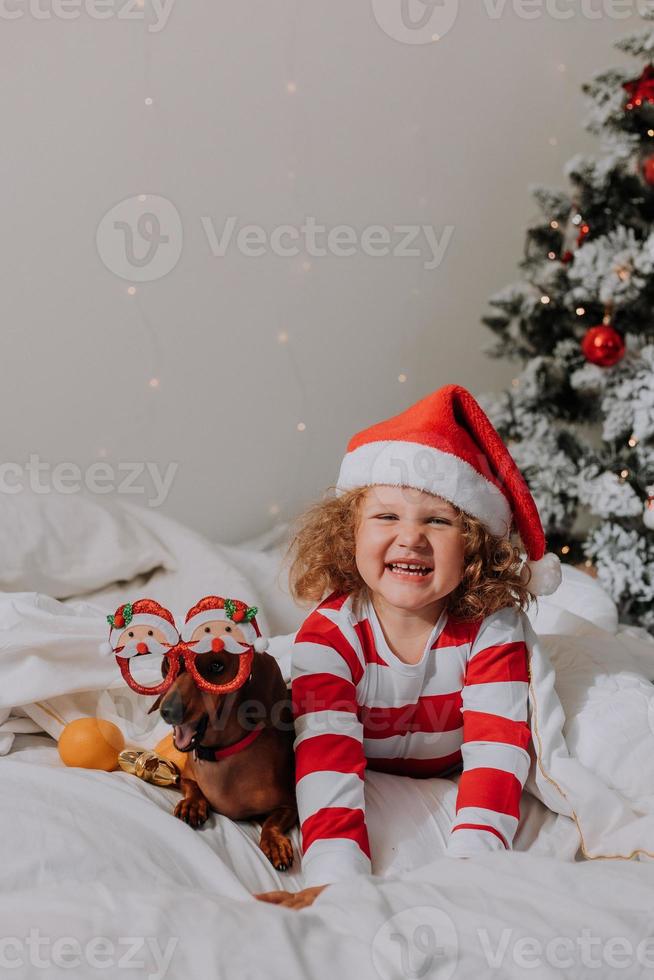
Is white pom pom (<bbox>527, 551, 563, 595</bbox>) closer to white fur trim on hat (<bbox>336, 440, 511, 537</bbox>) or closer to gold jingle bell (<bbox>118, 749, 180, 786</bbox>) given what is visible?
white fur trim on hat (<bbox>336, 440, 511, 537</bbox>)

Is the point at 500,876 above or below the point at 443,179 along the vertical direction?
below

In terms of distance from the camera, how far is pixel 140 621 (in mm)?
923

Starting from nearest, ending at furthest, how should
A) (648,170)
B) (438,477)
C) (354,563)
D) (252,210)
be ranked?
(438,477) < (354,563) < (648,170) < (252,210)

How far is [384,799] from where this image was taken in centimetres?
104

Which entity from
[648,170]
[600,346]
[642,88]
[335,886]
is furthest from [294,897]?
[642,88]

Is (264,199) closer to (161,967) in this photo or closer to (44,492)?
(44,492)

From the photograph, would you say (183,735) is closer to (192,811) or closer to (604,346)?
(192,811)

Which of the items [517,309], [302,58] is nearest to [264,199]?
[302,58]

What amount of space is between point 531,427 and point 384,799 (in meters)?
1.18

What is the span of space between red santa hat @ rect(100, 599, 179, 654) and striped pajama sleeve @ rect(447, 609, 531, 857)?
358 mm

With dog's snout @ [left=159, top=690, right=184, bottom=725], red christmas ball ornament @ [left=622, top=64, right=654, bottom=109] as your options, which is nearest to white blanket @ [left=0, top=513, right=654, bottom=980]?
dog's snout @ [left=159, top=690, right=184, bottom=725]

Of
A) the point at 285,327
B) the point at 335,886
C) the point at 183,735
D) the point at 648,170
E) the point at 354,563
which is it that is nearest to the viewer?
the point at 335,886

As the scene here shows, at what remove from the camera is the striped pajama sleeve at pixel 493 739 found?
0.97 m

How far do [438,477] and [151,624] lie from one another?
0.35 metres
